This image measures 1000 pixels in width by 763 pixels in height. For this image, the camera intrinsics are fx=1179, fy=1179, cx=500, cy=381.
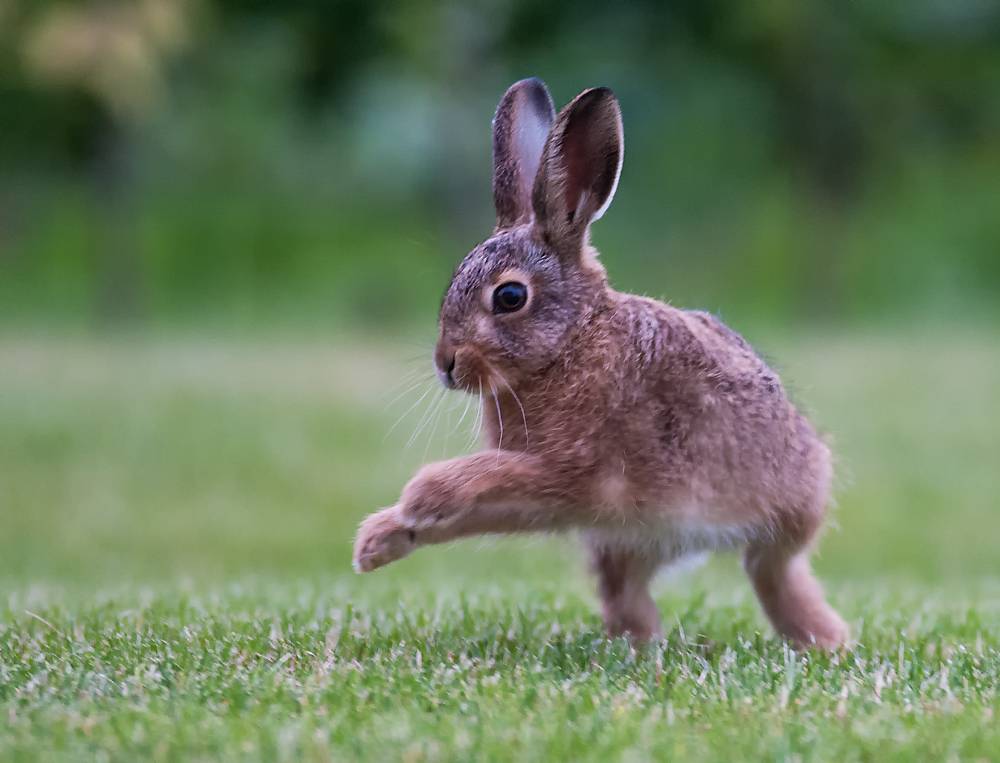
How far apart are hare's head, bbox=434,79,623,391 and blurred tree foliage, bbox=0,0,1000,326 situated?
11488mm

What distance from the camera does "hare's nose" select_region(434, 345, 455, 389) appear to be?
3420 millimetres

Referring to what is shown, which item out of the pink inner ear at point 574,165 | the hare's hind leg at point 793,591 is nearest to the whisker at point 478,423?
the pink inner ear at point 574,165

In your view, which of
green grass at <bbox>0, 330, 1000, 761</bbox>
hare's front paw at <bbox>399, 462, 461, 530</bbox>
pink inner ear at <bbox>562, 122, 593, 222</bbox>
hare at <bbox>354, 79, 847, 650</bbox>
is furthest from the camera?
pink inner ear at <bbox>562, 122, 593, 222</bbox>

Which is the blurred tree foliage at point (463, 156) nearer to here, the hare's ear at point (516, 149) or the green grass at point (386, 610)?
the green grass at point (386, 610)

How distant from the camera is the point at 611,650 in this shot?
11.0ft

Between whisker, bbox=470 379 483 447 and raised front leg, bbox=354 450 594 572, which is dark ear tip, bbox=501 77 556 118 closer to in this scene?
whisker, bbox=470 379 483 447

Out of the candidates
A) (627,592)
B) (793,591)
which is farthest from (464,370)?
(793,591)

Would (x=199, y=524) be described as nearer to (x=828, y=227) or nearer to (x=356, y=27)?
(x=356, y=27)

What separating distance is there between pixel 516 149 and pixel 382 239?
18.9m

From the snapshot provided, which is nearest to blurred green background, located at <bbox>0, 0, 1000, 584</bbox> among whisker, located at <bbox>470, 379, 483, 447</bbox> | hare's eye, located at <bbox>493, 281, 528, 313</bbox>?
whisker, located at <bbox>470, 379, 483, 447</bbox>

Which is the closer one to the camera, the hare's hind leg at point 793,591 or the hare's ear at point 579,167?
the hare's ear at point 579,167

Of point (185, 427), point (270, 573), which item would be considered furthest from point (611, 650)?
point (185, 427)

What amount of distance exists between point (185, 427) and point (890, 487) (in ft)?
19.1

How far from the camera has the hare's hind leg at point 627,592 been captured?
3.72 metres
